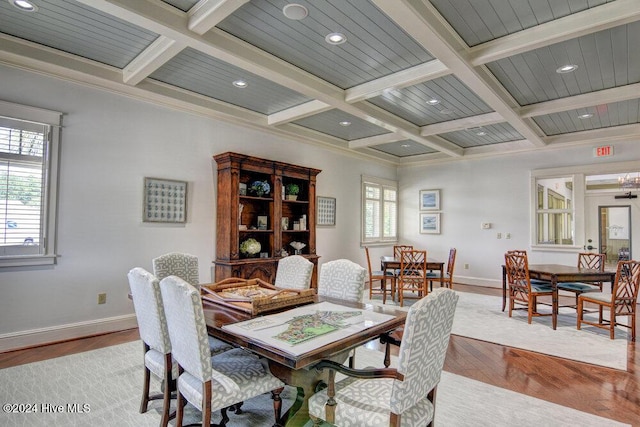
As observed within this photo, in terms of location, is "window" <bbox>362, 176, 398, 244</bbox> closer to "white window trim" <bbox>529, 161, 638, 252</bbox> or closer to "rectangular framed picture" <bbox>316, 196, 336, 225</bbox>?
"rectangular framed picture" <bbox>316, 196, 336, 225</bbox>

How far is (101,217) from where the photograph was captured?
12.5 feet

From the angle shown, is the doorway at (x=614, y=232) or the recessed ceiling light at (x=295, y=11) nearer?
the recessed ceiling light at (x=295, y=11)

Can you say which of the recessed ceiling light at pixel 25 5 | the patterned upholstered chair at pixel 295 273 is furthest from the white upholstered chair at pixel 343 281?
the recessed ceiling light at pixel 25 5

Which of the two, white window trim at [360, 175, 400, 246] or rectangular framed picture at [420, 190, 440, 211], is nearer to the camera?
white window trim at [360, 175, 400, 246]

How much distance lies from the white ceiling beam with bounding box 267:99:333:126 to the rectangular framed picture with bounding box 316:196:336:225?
178cm

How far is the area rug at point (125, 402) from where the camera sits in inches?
86.7

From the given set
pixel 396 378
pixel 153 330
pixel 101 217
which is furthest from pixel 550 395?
pixel 101 217

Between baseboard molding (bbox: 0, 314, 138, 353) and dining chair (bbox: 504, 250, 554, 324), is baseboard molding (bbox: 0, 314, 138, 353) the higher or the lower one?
the lower one

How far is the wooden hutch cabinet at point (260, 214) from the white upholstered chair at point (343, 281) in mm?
2018

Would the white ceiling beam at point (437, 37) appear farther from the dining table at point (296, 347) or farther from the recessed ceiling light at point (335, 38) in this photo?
the dining table at point (296, 347)

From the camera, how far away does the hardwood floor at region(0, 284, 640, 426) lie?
2.52 meters

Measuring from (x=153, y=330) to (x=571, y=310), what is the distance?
5.79 m

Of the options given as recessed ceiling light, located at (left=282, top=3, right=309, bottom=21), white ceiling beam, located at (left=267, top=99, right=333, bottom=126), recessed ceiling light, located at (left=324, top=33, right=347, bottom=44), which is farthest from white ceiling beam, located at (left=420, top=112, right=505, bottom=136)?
recessed ceiling light, located at (left=282, top=3, right=309, bottom=21)

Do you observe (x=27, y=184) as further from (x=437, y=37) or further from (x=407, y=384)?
(x=437, y=37)
